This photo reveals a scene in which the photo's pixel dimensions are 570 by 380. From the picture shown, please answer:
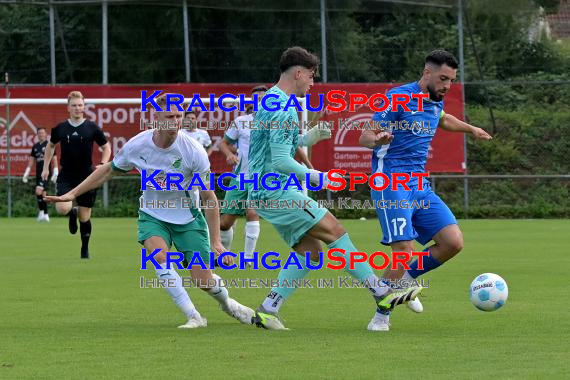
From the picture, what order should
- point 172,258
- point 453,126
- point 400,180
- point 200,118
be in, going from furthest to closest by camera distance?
point 200,118, point 453,126, point 172,258, point 400,180

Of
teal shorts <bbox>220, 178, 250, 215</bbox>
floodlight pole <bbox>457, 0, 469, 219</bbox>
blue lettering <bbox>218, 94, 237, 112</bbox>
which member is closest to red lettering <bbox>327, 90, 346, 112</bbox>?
blue lettering <bbox>218, 94, 237, 112</bbox>

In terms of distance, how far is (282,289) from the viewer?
9039 millimetres

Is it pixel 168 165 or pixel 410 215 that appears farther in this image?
pixel 168 165

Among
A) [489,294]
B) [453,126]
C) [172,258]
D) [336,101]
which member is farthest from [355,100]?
[489,294]

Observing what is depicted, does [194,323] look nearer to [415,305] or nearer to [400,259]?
[400,259]

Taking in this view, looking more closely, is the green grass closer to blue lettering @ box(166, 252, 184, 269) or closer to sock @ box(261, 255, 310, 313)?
sock @ box(261, 255, 310, 313)

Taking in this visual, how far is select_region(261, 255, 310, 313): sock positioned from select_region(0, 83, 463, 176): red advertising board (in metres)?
18.4

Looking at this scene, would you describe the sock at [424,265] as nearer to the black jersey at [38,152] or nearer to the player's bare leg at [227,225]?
the player's bare leg at [227,225]

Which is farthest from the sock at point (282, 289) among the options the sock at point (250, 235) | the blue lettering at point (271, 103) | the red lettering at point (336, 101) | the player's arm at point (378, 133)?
the red lettering at point (336, 101)

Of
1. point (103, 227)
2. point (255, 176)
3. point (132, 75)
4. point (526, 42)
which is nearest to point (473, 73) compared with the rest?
point (526, 42)

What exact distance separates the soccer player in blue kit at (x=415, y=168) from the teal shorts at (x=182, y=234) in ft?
4.41

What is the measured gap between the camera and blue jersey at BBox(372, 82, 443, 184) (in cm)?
913

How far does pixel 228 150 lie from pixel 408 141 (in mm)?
7030

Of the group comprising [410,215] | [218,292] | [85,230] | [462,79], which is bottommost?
[218,292]
